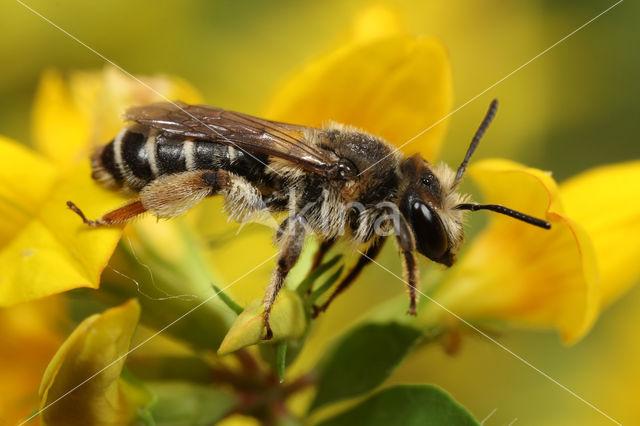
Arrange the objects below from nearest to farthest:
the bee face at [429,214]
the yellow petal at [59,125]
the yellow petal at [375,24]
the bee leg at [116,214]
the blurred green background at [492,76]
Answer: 1. the bee leg at [116,214]
2. the bee face at [429,214]
3. the yellow petal at [375,24]
4. the yellow petal at [59,125]
5. the blurred green background at [492,76]

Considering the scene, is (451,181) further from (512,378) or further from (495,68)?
(495,68)

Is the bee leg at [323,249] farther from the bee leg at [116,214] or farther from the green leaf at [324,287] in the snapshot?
the bee leg at [116,214]

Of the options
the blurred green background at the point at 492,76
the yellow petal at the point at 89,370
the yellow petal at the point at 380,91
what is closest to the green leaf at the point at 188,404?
the yellow petal at the point at 89,370

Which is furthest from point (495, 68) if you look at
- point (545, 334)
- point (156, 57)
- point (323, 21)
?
point (156, 57)

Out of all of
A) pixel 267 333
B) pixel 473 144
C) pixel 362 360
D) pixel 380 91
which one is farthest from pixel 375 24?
pixel 267 333

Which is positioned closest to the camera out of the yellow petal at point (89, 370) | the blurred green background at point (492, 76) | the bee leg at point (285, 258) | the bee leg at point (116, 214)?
the yellow petal at point (89, 370)

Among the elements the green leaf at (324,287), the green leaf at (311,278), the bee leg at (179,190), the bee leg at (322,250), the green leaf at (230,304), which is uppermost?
the bee leg at (179,190)

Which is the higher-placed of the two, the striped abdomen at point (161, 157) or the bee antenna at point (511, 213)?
the striped abdomen at point (161, 157)

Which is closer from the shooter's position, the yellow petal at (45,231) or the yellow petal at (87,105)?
the yellow petal at (45,231)
